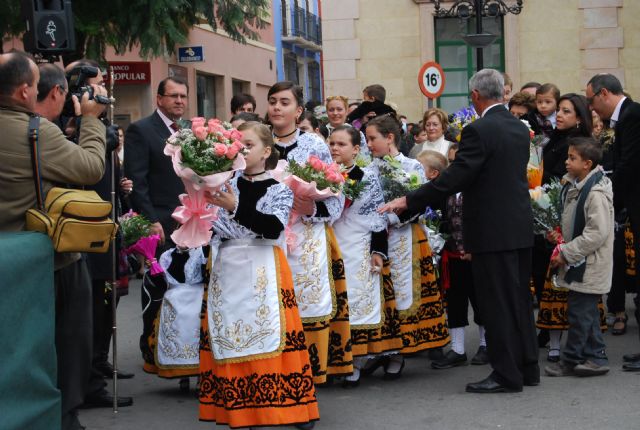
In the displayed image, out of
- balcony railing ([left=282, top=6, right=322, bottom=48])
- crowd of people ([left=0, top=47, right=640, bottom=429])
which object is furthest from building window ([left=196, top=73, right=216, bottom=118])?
crowd of people ([left=0, top=47, right=640, bottom=429])

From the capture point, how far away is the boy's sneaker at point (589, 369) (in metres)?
8.35

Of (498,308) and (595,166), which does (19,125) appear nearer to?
(498,308)

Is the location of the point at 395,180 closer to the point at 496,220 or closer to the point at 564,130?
the point at 496,220

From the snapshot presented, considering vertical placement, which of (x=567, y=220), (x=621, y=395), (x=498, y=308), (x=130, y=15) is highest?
(x=130, y=15)

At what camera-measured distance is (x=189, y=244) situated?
642 centimetres

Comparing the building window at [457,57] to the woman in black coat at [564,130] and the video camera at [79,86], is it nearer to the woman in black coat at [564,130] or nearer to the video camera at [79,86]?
the woman in black coat at [564,130]

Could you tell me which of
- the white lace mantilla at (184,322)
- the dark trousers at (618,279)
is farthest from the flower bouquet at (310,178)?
the dark trousers at (618,279)

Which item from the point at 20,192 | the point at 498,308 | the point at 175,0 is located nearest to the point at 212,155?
the point at 20,192

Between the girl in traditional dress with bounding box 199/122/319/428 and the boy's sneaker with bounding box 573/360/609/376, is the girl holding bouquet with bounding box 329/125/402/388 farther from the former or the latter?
the girl in traditional dress with bounding box 199/122/319/428

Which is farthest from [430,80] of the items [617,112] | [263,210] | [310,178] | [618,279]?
[263,210]

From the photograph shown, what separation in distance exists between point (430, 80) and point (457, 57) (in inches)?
155

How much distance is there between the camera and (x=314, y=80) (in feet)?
160

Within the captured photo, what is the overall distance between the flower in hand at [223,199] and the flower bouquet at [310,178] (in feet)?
2.38

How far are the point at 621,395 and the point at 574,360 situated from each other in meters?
0.73
